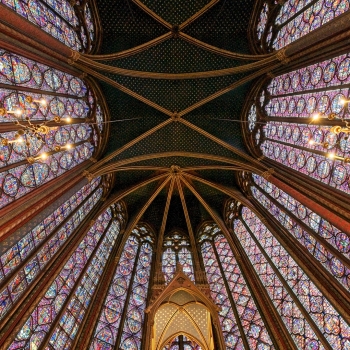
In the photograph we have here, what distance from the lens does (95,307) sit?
11445 mm

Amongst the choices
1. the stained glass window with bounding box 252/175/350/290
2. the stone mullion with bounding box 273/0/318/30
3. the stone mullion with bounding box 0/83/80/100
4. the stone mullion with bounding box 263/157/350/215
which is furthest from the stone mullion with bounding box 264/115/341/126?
the stone mullion with bounding box 0/83/80/100

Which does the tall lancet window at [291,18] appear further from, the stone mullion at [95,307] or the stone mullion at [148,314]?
the stone mullion at [95,307]

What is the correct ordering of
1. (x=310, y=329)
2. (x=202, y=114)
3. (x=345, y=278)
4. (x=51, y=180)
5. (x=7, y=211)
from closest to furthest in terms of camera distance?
(x=7, y=211) → (x=345, y=278) → (x=310, y=329) → (x=51, y=180) → (x=202, y=114)

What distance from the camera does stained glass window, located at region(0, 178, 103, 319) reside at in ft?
27.1

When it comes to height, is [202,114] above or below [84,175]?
above

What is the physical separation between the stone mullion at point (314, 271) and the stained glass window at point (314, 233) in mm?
159

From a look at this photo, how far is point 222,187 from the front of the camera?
15.3 metres

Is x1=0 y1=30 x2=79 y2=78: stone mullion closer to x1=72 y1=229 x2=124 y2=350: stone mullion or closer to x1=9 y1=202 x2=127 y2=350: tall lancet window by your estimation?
x1=9 y1=202 x2=127 y2=350: tall lancet window

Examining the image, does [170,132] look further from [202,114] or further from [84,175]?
[84,175]

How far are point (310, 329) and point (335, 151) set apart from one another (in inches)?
206

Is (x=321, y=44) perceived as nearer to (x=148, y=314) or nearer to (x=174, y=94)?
(x=174, y=94)

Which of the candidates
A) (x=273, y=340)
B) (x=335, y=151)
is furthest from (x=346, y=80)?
(x=273, y=340)

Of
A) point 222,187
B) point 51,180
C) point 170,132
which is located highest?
point 170,132

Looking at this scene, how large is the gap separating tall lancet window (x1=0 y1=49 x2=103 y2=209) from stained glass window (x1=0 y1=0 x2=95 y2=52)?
1187 mm
